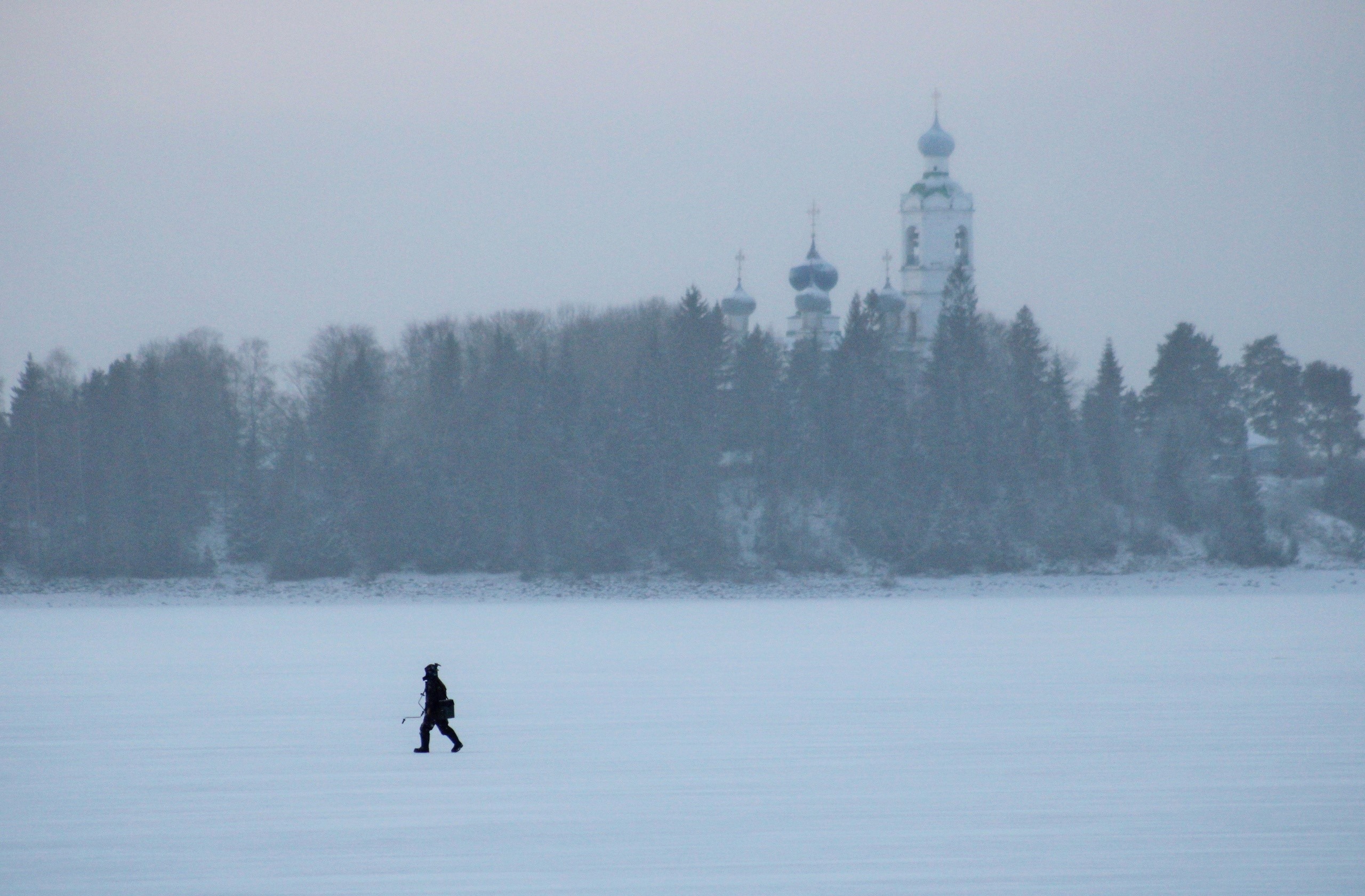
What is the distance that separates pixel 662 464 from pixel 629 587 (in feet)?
22.0

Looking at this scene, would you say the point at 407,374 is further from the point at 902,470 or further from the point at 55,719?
the point at 55,719

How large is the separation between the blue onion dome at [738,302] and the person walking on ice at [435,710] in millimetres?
92424

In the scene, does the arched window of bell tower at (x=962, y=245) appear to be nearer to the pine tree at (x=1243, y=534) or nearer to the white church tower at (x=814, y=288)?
the white church tower at (x=814, y=288)

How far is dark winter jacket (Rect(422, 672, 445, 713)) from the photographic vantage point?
18641mm

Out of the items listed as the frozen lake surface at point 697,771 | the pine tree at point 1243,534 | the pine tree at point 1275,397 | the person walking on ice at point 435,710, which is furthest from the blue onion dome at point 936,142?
the person walking on ice at point 435,710

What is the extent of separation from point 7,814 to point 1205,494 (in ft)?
237

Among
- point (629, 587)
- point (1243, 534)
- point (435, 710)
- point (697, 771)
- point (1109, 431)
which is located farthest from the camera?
point (1109, 431)

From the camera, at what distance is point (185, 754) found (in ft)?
62.2

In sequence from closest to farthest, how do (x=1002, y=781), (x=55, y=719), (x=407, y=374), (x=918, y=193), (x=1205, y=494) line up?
(x=1002, y=781)
(x=55, y=719)
(x=1205, y=494)
(x=407, y=374)
(x=918, y=193)

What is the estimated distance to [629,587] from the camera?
75.4m

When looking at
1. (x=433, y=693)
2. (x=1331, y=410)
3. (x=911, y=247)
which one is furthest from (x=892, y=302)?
(x=433, y=693)

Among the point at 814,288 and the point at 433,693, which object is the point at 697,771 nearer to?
the point at 433,693

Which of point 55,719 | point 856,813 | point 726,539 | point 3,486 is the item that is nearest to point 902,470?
point 726,539

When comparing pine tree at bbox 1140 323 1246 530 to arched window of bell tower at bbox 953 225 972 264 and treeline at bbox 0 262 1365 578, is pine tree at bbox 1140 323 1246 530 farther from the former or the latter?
arched window of bell tower at bbox 953 225 972 264
